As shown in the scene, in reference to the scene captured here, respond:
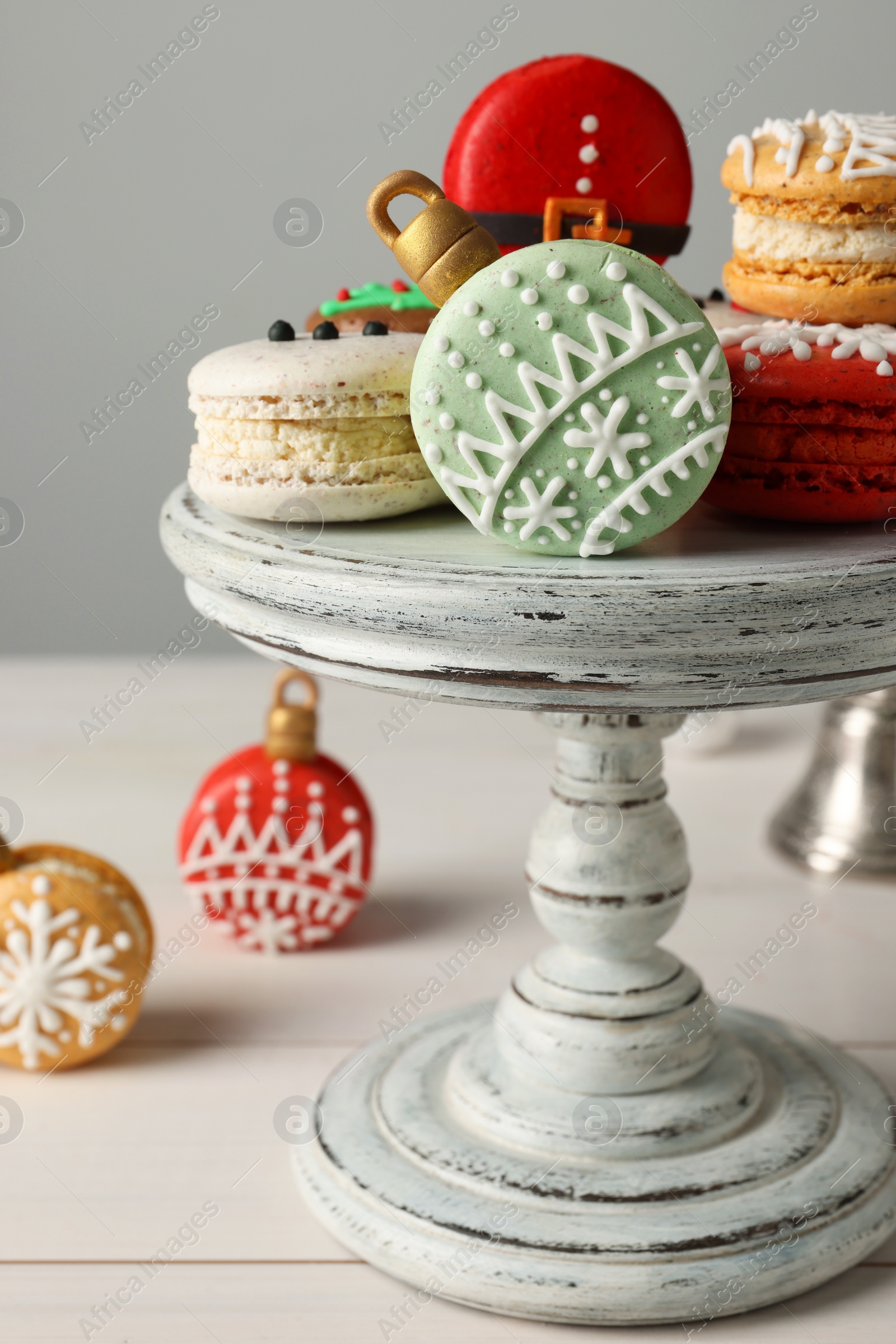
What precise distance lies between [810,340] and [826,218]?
80mm

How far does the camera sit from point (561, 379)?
61 cm

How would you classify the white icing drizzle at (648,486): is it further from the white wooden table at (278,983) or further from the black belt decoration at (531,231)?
the white wooden table at (278,983)

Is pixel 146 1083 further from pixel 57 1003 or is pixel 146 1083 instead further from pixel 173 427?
pixel 173 427

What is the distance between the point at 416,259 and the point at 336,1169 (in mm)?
514

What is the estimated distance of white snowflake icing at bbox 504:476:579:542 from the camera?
62cm

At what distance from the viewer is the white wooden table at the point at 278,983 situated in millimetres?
764

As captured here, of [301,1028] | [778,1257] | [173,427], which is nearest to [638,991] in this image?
[778,1257]

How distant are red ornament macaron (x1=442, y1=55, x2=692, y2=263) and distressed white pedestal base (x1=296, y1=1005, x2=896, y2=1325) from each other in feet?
1.69

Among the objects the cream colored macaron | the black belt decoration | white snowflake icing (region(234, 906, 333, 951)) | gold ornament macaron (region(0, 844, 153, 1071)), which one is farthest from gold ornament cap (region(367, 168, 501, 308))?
white snowflake icing (region(234, 906, 333, 951))

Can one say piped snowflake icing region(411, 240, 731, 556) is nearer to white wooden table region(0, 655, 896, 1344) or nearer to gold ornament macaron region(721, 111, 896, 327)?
gold ornament macaron region(721, 111, 896, 327)

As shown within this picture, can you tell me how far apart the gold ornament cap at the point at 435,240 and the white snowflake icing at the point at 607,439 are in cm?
11

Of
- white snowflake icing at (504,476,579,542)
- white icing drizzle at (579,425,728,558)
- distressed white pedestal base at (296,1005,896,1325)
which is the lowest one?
distressed white pedestal base at (296,1005,896,1325)

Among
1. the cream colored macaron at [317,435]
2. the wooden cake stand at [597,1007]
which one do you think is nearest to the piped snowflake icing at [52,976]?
the wooden cake stand at [597,1007]

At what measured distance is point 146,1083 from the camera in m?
0.96
